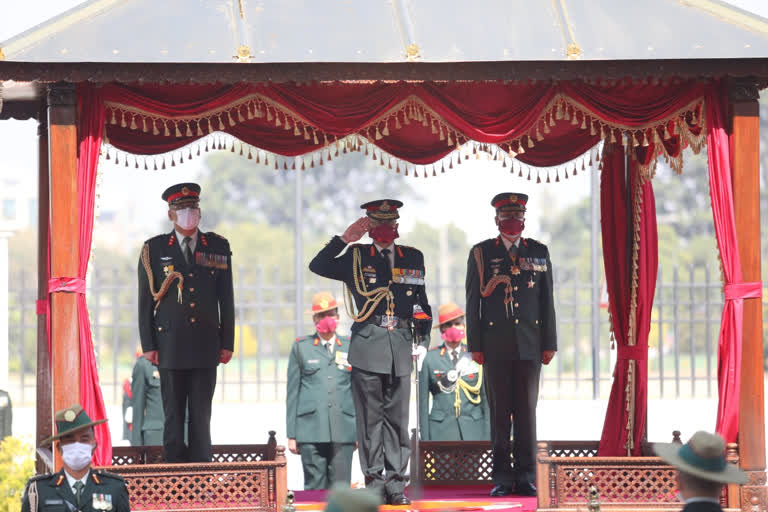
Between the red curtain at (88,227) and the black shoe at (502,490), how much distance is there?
2.82 metres

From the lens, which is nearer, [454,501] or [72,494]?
[72,494]

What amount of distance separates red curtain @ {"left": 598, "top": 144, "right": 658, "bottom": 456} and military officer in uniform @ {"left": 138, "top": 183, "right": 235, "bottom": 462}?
123 inches

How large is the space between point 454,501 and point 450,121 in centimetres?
264

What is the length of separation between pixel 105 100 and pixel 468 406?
4.90 meters

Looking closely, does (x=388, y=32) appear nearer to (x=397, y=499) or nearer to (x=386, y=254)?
(x=386, y=254)

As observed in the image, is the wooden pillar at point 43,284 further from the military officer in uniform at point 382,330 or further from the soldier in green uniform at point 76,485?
the soldier in green uniform at point 76,485

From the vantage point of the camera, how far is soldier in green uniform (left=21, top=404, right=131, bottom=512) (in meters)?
6.25

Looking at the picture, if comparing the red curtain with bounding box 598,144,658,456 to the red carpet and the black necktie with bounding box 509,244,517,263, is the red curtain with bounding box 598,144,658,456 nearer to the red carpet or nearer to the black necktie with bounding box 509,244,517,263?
the black necktie with bounding box 509,244,517,263

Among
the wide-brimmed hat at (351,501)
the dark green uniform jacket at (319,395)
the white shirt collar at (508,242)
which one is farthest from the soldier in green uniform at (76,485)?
the dark green uniform jacket at (319,395)

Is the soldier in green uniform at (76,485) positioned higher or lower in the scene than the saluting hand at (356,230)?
lower

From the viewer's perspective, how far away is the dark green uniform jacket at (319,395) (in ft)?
39.1

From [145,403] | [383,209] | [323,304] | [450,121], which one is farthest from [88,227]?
[145,403]

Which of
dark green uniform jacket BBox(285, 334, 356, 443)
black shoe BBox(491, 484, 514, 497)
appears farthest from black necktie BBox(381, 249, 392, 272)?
dark green uniform jacket BBox(285, 334, 356, 443)

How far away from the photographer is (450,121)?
8.81 meters
